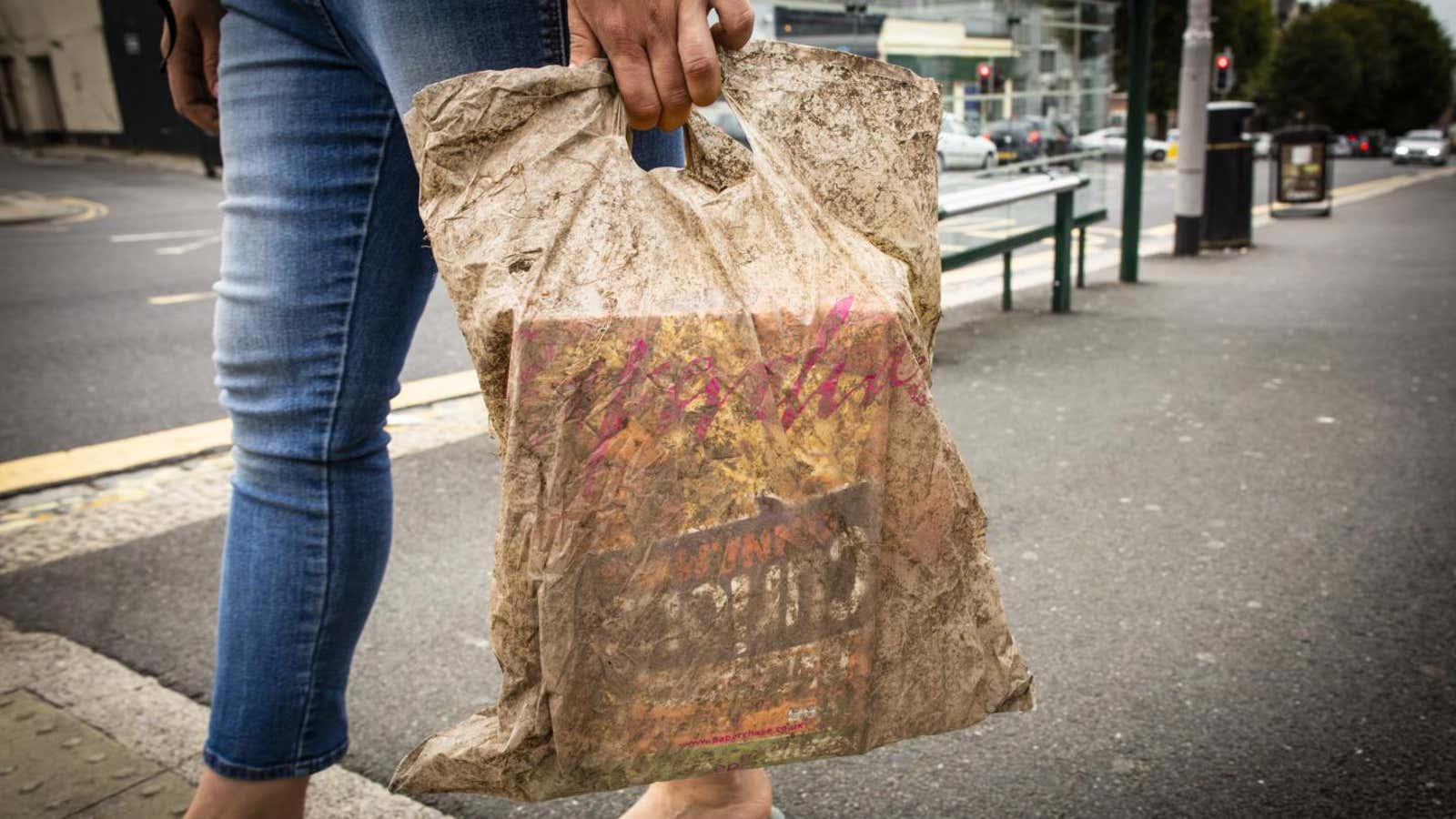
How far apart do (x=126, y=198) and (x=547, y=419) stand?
19.2 m

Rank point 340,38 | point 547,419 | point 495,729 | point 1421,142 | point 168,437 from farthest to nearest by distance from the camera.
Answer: point 1421,142 → point 168,437 → point 340,38 → point 495,729 → point 547,419

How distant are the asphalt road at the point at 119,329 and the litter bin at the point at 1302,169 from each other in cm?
275

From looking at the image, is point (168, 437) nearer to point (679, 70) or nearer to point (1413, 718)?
point (679, 70)

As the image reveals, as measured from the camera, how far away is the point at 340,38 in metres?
1.26

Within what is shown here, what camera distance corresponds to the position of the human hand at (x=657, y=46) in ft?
3.40

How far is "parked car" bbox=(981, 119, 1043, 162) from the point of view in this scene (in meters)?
6.14

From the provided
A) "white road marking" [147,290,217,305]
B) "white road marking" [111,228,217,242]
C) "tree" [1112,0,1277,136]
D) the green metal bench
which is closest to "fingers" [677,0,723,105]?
the green metal bench

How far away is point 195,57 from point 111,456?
8.75 ft

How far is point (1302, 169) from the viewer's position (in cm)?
1327

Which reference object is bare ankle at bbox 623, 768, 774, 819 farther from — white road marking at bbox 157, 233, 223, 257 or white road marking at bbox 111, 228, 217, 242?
white road marking at bbox 111, 228, 217, 242

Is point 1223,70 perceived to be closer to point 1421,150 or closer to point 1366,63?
point 1421,150

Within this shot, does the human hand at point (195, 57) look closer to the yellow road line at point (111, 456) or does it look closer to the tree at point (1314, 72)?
the yellow road line at point (111, 456)

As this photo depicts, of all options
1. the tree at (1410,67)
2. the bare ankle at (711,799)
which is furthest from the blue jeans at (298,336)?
the tree at (1410,67)

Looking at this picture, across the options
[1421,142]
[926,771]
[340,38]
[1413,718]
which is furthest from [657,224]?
[1421,142]
